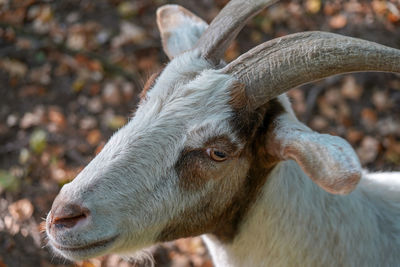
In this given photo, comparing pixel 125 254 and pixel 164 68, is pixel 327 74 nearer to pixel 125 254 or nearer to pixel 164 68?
pixel 164 68

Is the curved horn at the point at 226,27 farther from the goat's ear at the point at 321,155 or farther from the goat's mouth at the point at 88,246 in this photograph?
the goat's mouth at the point at 88,246

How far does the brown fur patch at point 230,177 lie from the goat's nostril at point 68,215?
0.50 m

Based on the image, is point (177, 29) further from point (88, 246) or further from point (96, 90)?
point (96, 90)

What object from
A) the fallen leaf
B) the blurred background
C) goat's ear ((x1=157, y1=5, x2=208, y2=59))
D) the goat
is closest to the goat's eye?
the goat

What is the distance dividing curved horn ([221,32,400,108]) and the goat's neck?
1.69 feet

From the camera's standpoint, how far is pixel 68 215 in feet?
7.39

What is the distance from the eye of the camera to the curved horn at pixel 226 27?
282 cm

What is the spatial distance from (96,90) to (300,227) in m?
3.74

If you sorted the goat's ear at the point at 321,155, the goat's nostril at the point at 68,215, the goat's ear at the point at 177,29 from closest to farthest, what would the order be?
the goat's ear at the point at 321,155 < the goat's nostril at the point at 68,215 < the goat's ear at the point at 177,29

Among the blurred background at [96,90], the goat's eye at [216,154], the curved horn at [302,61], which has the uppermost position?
the curved horn at [302,61]

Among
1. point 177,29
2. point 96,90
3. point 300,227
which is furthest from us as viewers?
point 96,90

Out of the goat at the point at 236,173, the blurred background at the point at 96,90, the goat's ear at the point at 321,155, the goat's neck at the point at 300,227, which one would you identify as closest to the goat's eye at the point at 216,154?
the goat at the point at 236,173

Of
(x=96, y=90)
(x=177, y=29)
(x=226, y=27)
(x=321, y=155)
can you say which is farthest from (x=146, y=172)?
(x=96, y=90)

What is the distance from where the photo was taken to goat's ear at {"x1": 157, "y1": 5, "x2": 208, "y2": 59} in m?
3.21
